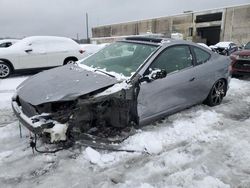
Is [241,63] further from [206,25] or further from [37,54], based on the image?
[206,25]

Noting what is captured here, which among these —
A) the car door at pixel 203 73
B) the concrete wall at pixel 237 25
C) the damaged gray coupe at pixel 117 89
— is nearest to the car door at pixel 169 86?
the damaged gray coupe at pixel 117 89

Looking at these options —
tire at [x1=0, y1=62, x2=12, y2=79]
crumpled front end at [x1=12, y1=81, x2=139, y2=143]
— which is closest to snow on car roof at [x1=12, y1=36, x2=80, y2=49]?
tire at [x1=0, y1=62, x2=12, y2=79]

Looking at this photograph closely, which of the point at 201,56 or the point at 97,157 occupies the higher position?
the point at 201,56

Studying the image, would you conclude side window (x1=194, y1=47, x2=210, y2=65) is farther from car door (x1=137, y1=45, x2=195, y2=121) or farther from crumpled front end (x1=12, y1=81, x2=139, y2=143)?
crumpled front end (x1=12, y1=81, x2=139, y2=143)

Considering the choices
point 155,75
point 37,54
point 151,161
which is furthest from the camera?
point 37,54

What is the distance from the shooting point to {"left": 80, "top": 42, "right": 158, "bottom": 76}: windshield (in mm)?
4717

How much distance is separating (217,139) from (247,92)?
154 inches

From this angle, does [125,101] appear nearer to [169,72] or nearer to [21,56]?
[169,72]

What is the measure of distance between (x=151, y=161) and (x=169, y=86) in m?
1.51

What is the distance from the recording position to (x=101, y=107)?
411 cm

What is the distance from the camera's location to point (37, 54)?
10.7 m

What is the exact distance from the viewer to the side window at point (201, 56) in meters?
5.60

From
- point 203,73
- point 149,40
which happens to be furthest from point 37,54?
point 203,73

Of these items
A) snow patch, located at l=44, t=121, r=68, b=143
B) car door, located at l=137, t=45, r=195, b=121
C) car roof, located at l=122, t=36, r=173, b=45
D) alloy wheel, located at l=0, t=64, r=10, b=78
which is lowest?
alloy wheel, located at l=0, t=64, r=10, b=78
